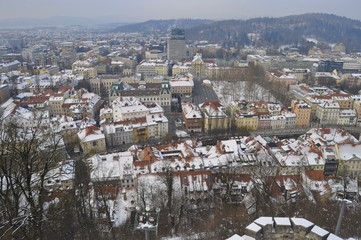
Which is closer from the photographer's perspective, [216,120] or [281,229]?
[281,229]

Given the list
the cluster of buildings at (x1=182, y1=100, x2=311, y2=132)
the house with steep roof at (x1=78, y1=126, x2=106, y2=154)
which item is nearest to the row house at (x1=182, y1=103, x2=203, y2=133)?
the cluster of buildings at (x1=182, y1=100, x2=311, y2=132)

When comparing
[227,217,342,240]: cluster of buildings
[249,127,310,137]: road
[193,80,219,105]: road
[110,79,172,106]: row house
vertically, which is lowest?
[249,127,310,137]: road

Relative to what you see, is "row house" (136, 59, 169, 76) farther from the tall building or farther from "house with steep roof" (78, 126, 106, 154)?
"house with steep roof" (78, 126, 106, 154)

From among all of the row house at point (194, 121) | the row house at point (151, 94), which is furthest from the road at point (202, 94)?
the row house at point (194, 121)

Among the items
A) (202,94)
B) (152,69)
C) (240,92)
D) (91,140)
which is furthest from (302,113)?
(152,69)

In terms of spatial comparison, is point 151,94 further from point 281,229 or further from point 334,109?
point 281,229

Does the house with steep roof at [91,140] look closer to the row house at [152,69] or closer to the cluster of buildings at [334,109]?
the cluster of buildings at [334,109]
